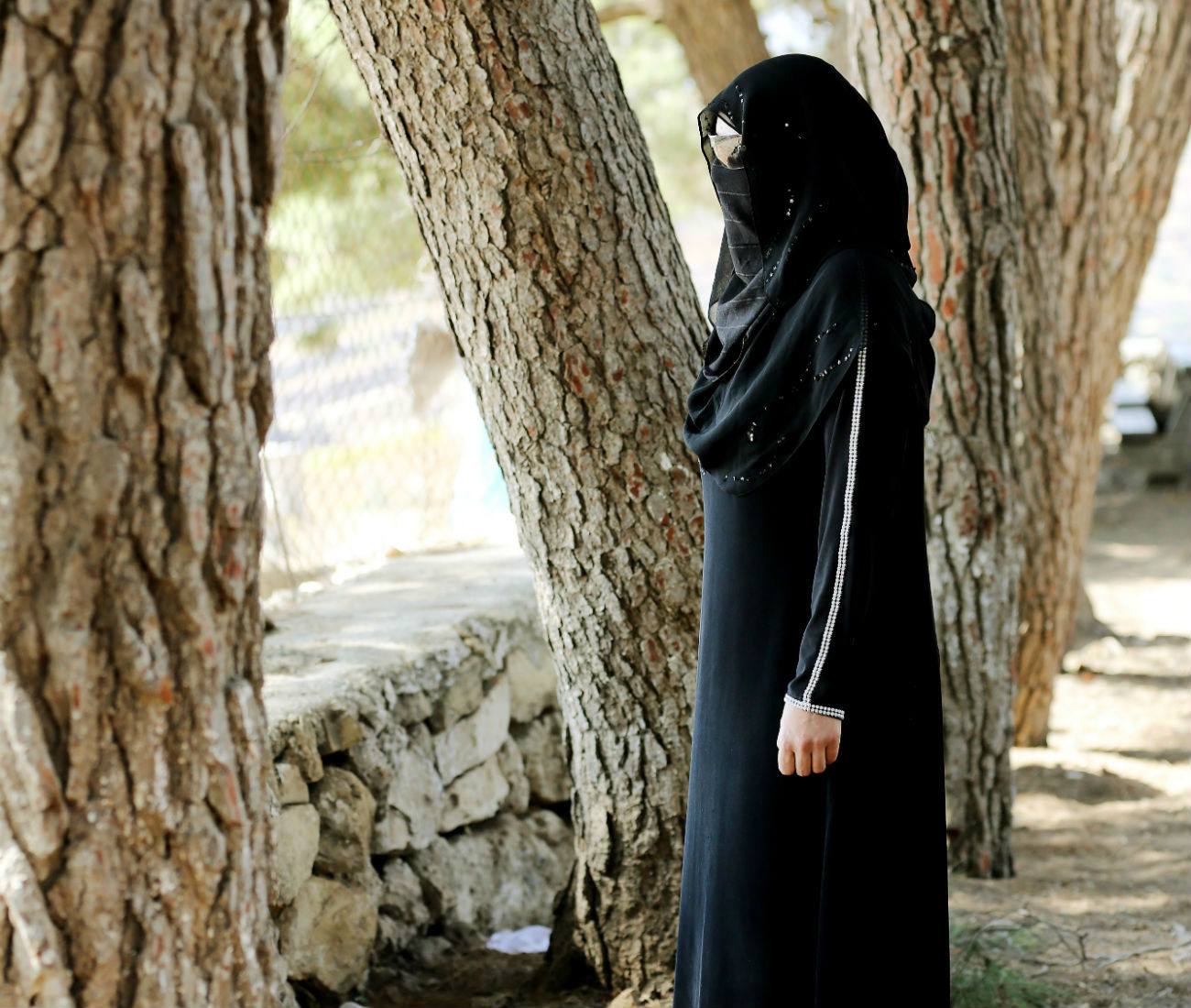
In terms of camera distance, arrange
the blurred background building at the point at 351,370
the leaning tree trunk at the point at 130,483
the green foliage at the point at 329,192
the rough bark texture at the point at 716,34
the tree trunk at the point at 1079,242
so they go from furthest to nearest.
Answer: the rough bark texture at the point at 716,34 < the blurred background building at the point at 351,370 < the green foliage at the point at 329,192 < the tree trunk at the point at 1079,242 < the leaning tree trunk at the point at 130,483

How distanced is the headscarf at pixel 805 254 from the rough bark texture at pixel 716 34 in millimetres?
4355

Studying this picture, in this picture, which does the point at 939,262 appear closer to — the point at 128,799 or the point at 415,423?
the point at 128,799

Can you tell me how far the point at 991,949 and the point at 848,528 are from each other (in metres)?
1.88

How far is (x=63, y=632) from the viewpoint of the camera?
4.44ft

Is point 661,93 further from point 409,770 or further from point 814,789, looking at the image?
point 814,789

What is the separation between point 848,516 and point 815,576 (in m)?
0.12

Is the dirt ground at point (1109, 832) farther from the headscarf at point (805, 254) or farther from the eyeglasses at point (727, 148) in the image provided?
the eyeglasses at point (727, 148)

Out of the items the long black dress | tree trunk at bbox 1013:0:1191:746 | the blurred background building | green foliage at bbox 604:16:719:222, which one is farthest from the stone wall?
green foliage at bbox 604:16:719:222

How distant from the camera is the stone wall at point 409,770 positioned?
2795mm

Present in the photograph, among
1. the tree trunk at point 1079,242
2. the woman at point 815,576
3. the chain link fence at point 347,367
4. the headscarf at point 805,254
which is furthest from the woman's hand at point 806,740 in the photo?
the chain link fence at point 347,367

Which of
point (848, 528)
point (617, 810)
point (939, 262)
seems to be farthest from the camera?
point (939, 262)

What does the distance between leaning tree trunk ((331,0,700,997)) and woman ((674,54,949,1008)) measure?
17.0 inches

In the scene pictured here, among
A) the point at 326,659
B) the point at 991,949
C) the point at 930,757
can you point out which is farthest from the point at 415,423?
the point at 930,757

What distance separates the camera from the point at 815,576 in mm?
1815
